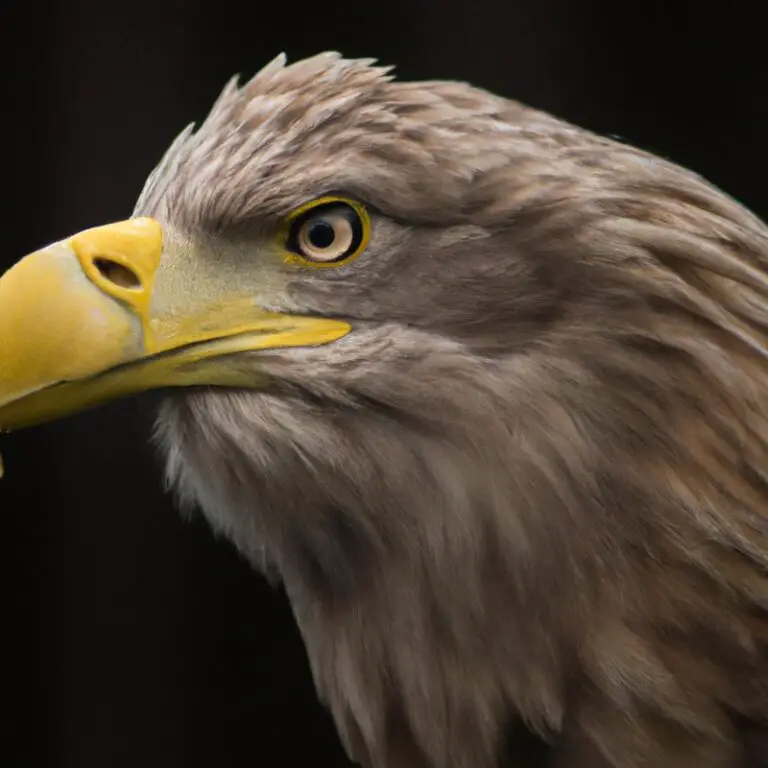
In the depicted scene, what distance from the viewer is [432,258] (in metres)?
0.76

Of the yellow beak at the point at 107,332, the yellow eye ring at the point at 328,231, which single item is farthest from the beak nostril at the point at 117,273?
the yellow eye ring at the point at 328,231

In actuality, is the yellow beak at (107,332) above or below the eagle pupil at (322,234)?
below

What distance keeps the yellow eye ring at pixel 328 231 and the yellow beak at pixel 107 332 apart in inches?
1.8

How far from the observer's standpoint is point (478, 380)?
30.0 inches

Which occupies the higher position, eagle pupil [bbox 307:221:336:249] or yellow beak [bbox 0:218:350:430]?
eagle pupil [bbox 307:221:336:249]

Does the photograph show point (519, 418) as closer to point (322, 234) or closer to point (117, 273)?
point (322, 234)

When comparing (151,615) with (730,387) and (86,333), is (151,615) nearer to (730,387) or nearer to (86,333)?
(86,333)

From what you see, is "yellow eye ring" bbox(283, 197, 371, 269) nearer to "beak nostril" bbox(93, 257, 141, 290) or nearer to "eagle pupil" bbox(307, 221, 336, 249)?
"eagle pupil" bbox(307, 221, 336, 249)

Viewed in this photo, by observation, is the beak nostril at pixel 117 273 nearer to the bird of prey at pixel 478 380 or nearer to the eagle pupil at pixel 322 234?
the bird of prey at pixel 478 380

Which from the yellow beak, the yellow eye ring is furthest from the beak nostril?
the yellow eye ring

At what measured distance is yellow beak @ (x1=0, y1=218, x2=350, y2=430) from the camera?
0.75m

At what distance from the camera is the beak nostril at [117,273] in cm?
77

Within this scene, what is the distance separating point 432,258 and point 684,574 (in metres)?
0.29

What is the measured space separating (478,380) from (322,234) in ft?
0.50
